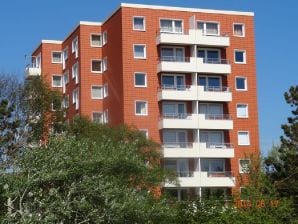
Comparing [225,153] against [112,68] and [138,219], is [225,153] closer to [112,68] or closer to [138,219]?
[112,68]

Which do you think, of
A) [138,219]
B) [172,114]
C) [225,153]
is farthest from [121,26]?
[138,219]

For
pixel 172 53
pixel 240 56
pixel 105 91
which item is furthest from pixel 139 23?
pixel 240 56

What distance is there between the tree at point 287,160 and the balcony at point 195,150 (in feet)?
33.1

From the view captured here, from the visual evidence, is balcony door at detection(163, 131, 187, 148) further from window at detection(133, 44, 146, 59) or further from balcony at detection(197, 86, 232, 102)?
window at detection(133, 44, 146, 59)

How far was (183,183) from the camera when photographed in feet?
208

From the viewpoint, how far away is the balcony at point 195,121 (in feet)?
212

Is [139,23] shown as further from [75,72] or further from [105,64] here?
[75,72]

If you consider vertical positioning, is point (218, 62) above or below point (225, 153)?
above

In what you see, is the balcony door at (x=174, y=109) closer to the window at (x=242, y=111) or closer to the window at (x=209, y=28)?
the window at (x=242, y=111)

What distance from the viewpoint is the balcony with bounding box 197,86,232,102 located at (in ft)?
217

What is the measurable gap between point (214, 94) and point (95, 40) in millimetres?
13117

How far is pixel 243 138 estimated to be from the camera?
68.4 meters

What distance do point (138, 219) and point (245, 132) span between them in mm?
44683

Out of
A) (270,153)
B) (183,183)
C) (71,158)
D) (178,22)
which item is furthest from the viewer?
(178,22)
